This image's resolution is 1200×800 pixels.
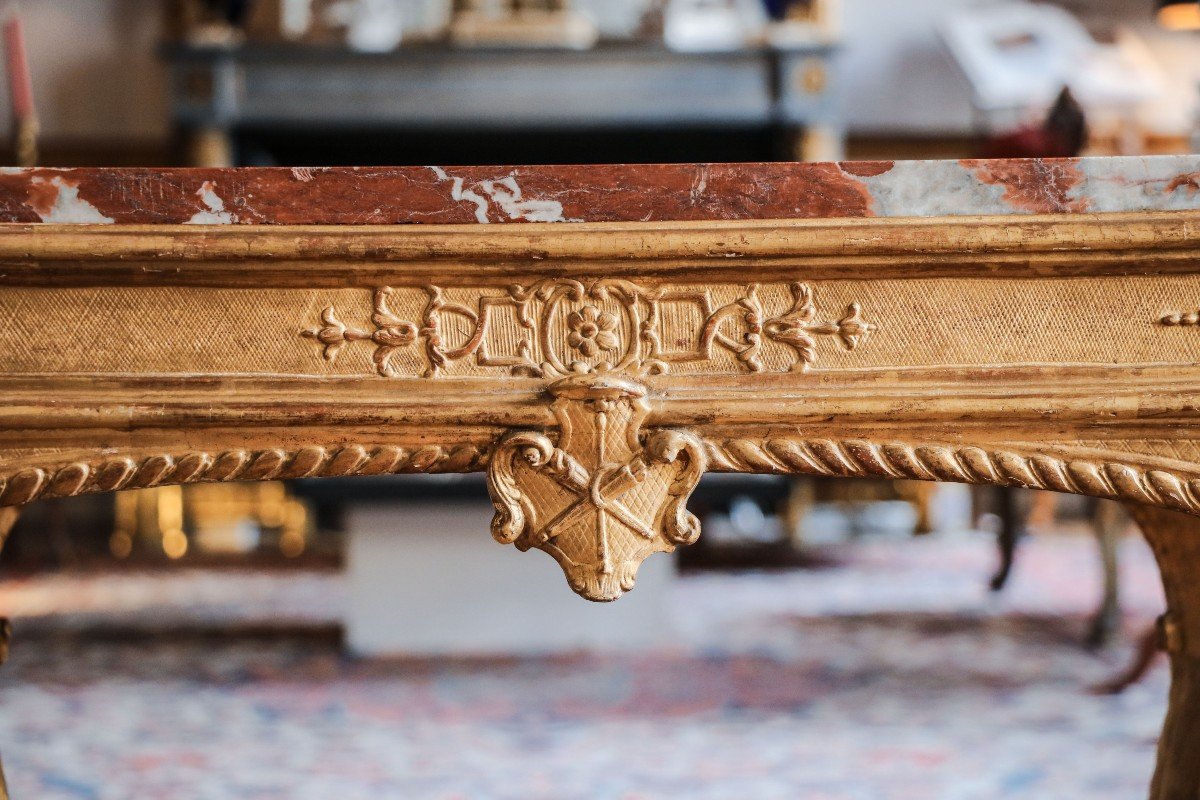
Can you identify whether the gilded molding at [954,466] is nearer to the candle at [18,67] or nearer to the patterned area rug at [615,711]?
the patterned area rug at [615,711]

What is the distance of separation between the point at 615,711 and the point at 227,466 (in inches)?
60.2

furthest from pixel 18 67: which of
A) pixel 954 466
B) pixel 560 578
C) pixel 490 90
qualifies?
pixel 954 466

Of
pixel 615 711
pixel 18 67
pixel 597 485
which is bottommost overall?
pixel 615 711

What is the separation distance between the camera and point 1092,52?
5145 mm

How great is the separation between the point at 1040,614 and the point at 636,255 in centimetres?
280

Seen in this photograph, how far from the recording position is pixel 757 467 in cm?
80

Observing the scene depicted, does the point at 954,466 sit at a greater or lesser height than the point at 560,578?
greater

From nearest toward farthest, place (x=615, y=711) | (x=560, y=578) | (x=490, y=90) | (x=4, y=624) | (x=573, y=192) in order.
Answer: (x=573, y=192)
(x=4, y=624)
(x=615, y=711)
(x=560, y=578)
(x=490, y=90)

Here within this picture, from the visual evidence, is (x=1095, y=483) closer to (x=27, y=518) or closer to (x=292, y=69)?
(x=292, y=69)

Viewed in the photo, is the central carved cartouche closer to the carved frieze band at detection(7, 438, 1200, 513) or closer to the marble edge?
the carved frieze band at detection(7, 438, 1200, 513)

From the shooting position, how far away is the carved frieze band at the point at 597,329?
78 centimetres

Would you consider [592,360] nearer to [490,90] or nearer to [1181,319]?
[1181,319]

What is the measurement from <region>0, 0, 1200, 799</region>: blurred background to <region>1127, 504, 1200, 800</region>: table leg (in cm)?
58

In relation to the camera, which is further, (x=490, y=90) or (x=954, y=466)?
(x=490, y=90)
